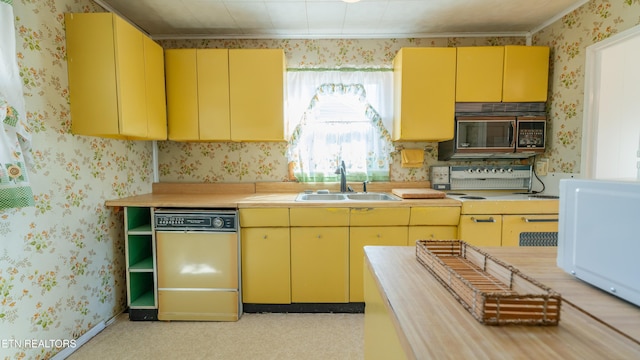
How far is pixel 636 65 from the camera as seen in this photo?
6.68 feet

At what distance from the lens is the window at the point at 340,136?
9.16 ft

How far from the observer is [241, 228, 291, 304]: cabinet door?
88.9 inches

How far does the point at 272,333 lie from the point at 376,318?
1.31 meters

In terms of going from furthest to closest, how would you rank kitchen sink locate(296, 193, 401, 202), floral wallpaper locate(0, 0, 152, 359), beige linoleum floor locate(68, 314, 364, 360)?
kitchen sink locate(296, 193, 401, 202) < beige linoleum floor locate(68, 314, 364, 360) < floral wallpaper locate(0, 0, 152, 359)

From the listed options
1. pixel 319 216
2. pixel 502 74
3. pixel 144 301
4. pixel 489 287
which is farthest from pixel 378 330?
pixel 502 74

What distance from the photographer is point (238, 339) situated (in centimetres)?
202

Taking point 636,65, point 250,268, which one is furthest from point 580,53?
point 250,268

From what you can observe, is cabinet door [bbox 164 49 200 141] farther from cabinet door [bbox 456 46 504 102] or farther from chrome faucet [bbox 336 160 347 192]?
cabinet door [bbox 456 46 504 102]

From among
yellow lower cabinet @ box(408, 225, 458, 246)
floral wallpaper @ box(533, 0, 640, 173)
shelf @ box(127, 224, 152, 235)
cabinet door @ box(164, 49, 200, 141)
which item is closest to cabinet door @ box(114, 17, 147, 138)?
cabinet door @ box(164, 49, 200, 141)

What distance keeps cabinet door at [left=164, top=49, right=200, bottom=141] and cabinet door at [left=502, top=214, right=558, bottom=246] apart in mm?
2551

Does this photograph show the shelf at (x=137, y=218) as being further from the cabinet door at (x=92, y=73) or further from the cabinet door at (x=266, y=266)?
the cabinet door at (x=266, y=266)

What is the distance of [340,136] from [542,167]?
180 centimetres

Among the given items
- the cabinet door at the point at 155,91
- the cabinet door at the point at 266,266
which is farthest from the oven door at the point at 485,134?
the cabinet door at the point at 155,91

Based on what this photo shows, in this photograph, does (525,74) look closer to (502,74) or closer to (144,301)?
(502,74)
